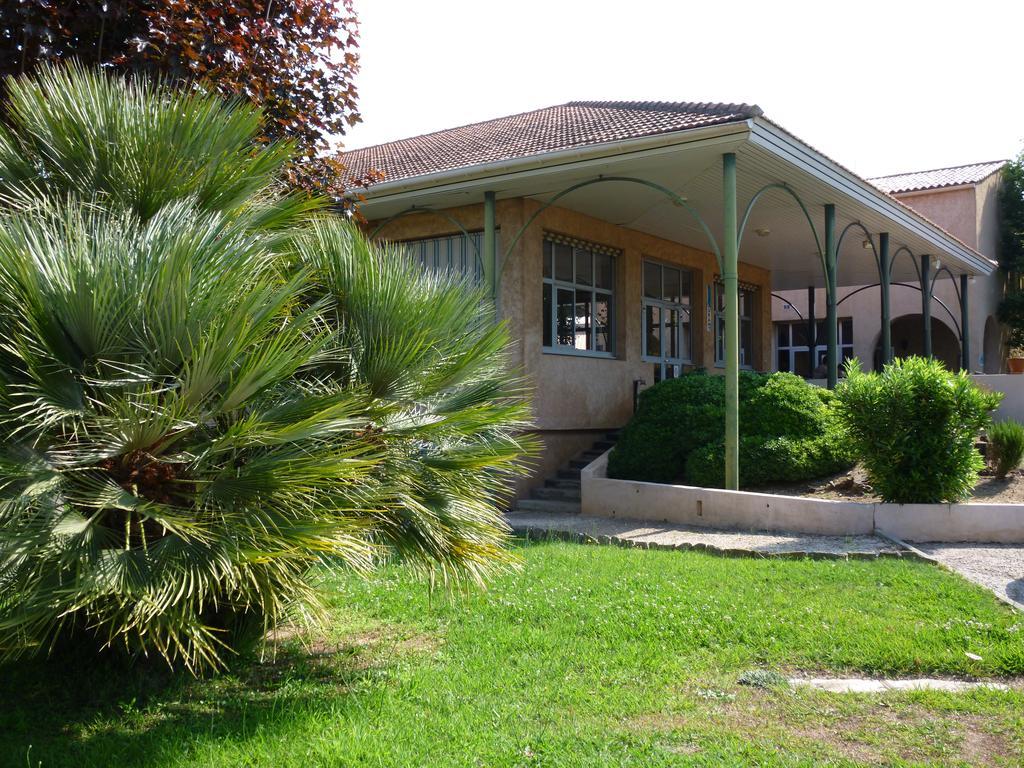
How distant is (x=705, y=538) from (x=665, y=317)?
311 inches

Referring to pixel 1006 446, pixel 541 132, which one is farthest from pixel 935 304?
pixel 541 132

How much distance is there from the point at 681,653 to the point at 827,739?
1298 millimetres

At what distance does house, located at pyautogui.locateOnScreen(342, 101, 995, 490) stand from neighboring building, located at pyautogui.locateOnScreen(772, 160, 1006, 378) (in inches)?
309

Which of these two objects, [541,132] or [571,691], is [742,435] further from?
[571,691]

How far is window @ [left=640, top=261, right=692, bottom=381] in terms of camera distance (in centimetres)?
1605

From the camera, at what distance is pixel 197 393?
369 centimetres

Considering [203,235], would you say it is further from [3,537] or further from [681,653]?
[681,653]

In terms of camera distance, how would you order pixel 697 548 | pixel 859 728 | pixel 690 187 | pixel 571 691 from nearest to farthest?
pixel 859 728 → pixel 571 691 → pixel 697 548 → pixel 690 187

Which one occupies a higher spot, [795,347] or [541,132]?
[541,132]

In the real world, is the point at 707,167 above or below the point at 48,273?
above

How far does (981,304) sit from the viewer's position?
84.6 feet

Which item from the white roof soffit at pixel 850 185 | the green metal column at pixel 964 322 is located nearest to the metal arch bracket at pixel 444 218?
the white roof soffit at pixel 850 185

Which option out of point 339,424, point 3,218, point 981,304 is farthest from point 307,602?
point 981,304

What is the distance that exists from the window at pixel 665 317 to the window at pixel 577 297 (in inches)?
45.5
